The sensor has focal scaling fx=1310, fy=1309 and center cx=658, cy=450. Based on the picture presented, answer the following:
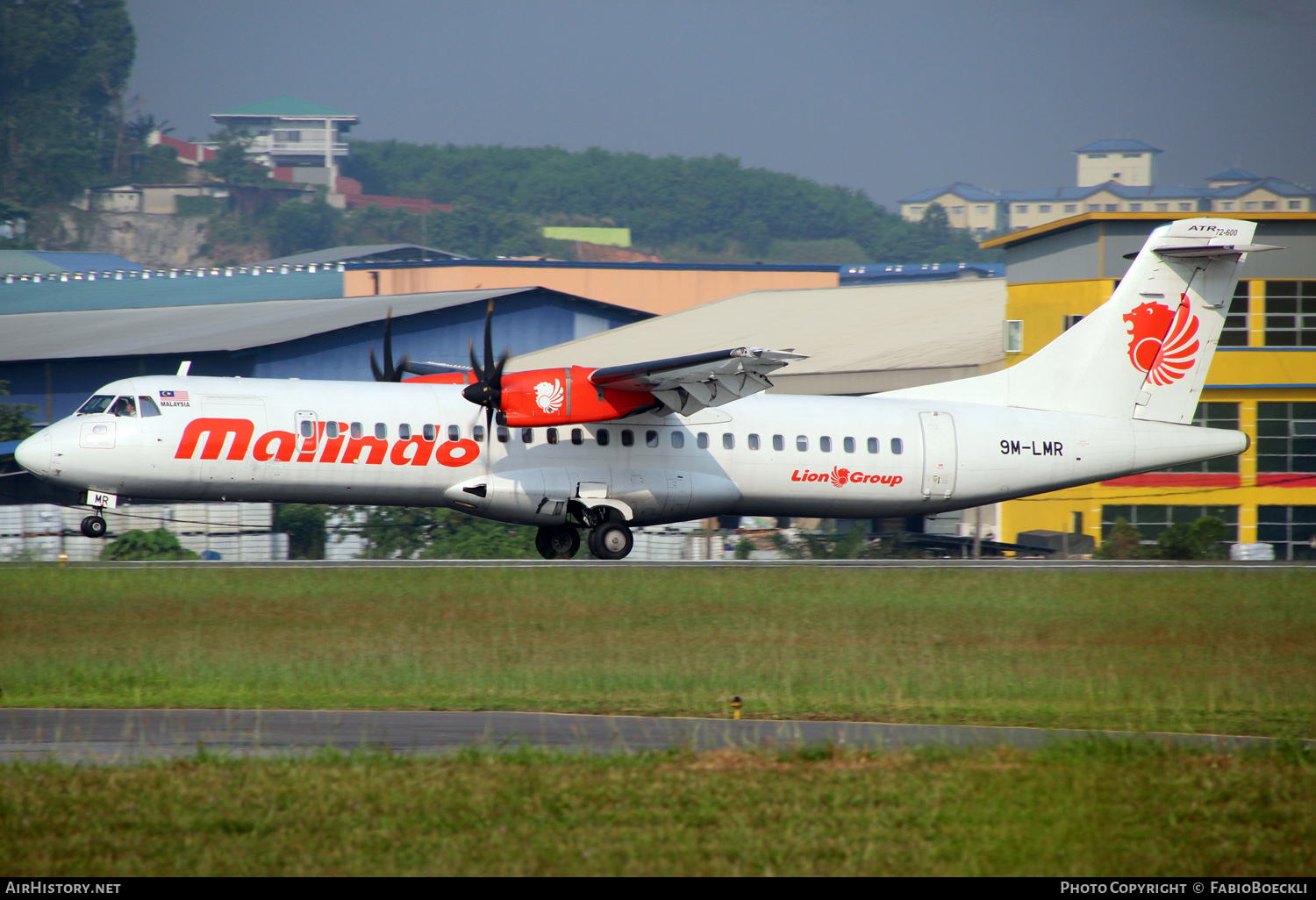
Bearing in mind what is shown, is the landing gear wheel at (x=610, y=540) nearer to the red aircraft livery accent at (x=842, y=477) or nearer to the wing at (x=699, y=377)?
the wing at (x=699, y=377)

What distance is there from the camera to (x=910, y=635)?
1923cm

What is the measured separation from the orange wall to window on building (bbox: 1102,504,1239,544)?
42.7m

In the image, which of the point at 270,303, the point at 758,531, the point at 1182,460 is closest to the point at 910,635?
the point at 1182,460

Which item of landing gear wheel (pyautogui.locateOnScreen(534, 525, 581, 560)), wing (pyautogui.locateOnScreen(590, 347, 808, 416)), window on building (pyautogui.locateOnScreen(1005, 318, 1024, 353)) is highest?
window on building (pyautogui.locateOnScreen(1005, 318, 1024, 353))

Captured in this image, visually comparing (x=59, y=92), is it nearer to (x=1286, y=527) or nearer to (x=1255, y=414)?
(x=1255, y=414)

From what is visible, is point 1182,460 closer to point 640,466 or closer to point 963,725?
point 640,466

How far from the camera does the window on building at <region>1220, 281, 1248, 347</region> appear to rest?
35688 millimetres

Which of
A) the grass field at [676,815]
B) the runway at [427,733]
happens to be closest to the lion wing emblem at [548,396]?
the runway at [427,733]

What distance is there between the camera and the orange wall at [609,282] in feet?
251

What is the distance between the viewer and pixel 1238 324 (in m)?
35.7

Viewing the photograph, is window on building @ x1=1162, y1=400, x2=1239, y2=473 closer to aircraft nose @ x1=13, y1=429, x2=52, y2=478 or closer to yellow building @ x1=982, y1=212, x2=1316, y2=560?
yellow building @ x1=982, y1=212, x2=1316, y2=560

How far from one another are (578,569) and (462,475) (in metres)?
3.05

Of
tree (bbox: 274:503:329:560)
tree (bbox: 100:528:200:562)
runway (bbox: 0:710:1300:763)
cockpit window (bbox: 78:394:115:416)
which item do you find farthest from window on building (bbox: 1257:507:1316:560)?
cockpit window (bbox: 78:394:115:416)

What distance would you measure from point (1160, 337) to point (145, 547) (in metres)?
22.5
